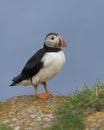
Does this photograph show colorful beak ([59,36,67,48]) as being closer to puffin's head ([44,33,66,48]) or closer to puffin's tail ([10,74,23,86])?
puffin's head ([44,33,66,48])

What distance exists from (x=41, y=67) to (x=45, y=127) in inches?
116

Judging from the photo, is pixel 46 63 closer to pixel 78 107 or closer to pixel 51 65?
pixel 51 65

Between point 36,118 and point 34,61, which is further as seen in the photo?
point 34,61

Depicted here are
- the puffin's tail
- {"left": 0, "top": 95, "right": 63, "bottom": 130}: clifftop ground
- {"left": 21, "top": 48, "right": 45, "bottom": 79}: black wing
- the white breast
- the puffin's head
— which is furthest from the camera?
the puffin's tail

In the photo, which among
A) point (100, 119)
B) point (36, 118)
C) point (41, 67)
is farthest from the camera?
point (41, 67)

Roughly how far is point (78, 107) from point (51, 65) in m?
2.20

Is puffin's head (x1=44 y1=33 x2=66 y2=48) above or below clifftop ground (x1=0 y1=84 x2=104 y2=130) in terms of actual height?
above

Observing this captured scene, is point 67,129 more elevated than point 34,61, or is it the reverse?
point 34,61

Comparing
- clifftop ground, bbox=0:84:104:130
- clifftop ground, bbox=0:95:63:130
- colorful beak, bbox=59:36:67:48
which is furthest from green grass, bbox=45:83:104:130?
colorful beak, bbox=59:36:67:48

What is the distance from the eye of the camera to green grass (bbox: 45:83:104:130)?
11.2 m

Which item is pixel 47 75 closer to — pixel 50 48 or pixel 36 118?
pixel 50 48

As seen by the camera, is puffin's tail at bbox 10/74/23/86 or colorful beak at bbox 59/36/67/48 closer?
colorful beak at bbox 59/36/67/48

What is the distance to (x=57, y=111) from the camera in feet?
39.3

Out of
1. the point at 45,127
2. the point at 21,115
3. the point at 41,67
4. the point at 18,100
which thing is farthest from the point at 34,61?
the point at 45,127
